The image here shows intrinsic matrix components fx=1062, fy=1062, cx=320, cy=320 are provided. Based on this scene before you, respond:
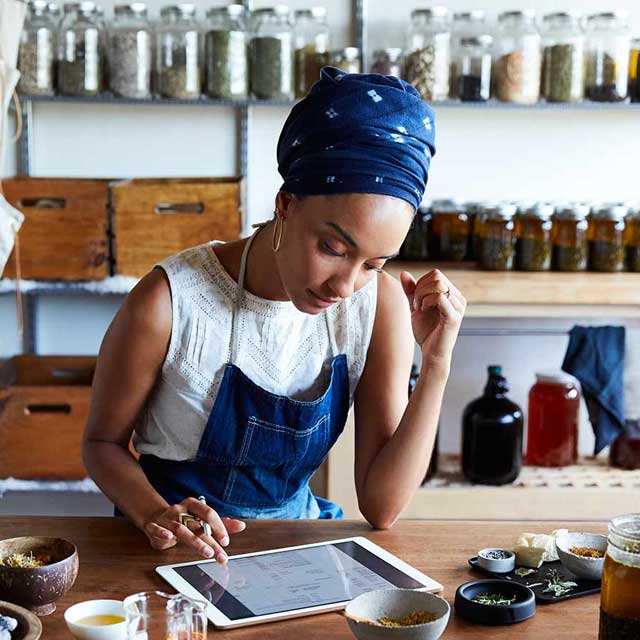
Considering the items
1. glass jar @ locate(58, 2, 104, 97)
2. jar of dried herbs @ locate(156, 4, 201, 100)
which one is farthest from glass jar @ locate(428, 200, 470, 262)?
glass jar @ locate(58, 2, 104, 97)

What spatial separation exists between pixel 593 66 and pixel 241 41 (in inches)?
41.9

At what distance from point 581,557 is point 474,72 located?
2.10 metres

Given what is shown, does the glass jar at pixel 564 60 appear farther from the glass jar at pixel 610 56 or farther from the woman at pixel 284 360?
the woman at pixel 284 360

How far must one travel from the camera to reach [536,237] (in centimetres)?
308

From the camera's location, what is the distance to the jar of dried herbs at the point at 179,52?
319cm

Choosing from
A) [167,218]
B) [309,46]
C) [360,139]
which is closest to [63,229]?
[167,218]

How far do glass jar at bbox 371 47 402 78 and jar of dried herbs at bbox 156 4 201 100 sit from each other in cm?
55

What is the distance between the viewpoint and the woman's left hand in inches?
65.8

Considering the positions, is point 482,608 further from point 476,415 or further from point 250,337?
point 476,415

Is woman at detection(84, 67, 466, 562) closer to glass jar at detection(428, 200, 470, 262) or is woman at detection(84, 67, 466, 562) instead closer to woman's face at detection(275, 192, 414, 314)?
woman's face at detection(275, 192, 414, 314)

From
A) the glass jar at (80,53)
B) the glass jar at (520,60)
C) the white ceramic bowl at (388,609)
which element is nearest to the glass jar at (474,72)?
the glass jar at (520,60)

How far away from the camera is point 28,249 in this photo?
3113 mm

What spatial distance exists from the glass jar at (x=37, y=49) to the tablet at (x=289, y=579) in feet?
6.91

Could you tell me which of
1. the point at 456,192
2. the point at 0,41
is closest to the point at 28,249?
the point at 0,41
